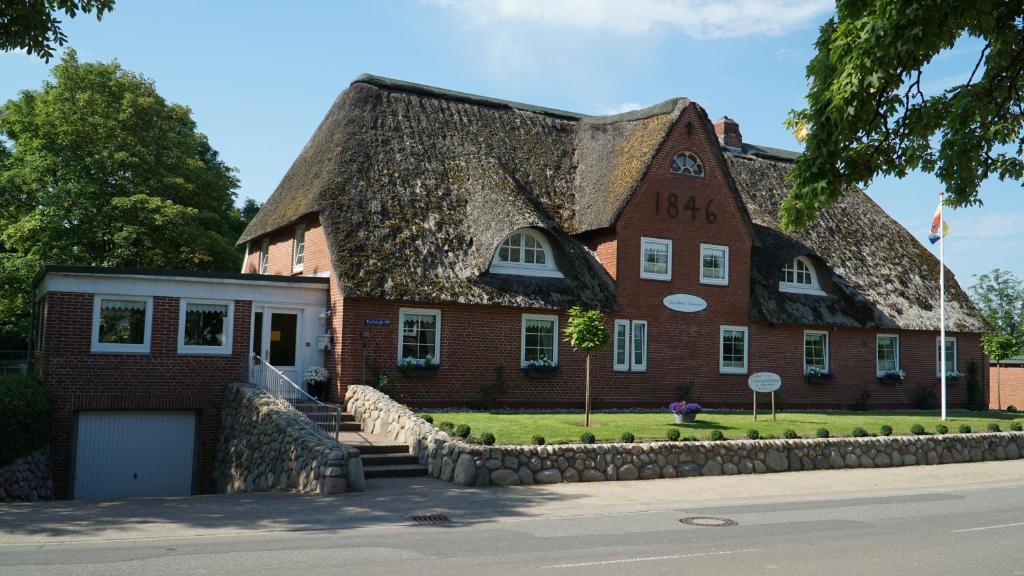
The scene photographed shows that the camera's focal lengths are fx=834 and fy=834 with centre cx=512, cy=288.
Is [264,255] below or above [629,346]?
above

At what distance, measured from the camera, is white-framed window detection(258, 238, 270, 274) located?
27.0 meters

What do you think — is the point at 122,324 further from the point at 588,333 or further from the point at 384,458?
the point at 588,333

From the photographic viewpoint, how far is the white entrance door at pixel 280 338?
2036 centimetres

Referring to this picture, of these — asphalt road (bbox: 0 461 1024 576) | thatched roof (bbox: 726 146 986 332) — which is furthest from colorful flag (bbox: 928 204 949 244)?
asphalt road (bbox: 0 461 1024 576)

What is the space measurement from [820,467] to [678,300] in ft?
25.9

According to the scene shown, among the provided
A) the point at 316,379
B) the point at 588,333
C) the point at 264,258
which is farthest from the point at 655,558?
the point at 264,258

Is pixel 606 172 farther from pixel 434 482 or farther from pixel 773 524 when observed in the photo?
pixel 773 524

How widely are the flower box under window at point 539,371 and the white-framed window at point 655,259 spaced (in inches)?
160

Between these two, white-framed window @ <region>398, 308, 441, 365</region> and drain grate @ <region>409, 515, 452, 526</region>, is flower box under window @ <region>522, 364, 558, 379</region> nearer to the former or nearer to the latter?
white-framed window @ <region>398, 308, 441, 365</region>

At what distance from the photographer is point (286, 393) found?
60.6 ft

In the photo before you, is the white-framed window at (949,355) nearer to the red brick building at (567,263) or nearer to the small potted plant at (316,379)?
the red brick building at (567,263)

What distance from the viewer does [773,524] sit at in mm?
11078

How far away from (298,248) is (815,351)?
16.5 m

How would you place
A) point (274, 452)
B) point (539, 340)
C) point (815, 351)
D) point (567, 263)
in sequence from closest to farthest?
point (274, 452) < point (539, 340) < point (567, 263) < point (815, 351)
